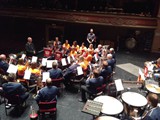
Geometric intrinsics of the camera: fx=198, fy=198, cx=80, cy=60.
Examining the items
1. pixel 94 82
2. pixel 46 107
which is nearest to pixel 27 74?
pixel 46 107

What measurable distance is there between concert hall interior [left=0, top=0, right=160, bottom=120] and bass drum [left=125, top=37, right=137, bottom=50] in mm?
71

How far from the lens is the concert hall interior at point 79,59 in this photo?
6.31m

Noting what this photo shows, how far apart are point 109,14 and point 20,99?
31.9 feet

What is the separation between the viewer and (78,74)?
26.1 ft

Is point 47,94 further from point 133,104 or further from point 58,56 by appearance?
point 58,56

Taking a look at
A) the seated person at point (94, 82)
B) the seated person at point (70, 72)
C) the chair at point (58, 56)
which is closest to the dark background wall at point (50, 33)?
the chair at point (58, 56)

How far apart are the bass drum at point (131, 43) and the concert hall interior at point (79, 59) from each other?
2.8 inches

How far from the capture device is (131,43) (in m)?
14.6

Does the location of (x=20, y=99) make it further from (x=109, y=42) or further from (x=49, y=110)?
(x=109, y=42)

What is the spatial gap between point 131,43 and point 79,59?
7.11 m

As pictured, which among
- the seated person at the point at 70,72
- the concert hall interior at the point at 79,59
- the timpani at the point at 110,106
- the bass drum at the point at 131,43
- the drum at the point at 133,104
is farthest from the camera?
the bass drum at the point at 131,43

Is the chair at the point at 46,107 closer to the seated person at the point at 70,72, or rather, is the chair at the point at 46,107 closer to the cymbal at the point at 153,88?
the seated person at the point at 70,72

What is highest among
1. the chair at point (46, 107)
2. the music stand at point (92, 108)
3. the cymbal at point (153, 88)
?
the music stand at point (92, 108)

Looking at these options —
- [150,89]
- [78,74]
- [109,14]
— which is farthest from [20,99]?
[109,14]
